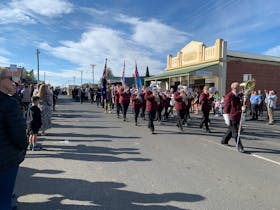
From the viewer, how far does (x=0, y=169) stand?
9.52ft

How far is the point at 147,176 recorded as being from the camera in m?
5.47

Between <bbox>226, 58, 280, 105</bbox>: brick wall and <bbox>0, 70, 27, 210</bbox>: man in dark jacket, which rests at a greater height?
<bbox>226, 58, 280, 105</bbox>: brick wall

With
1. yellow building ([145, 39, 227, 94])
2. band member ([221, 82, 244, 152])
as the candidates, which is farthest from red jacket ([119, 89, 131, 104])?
yellow building ([145, 39, 227, 94])

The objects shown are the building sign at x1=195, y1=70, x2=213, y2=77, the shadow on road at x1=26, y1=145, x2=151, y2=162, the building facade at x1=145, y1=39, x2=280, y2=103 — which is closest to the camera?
the shadow on road at x1=26, y1=145, x2=151, y2=162

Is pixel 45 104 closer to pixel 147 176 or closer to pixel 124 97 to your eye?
pixel 124 97

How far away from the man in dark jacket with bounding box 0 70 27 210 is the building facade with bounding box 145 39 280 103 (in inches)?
928

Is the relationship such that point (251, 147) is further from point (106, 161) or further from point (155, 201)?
point (155, 201)

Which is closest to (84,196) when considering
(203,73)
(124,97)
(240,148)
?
(240,148)

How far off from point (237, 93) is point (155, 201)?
5.05 m

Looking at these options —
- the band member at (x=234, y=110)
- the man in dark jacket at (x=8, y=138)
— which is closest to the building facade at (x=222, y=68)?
the band member at (x=234, y=110)

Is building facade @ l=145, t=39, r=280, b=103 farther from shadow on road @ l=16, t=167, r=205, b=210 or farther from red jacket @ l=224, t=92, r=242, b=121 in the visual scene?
shadow on road @ l=16, t=167, r=205, b=210

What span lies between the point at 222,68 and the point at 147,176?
23.5 metres

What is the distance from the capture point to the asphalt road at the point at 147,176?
168 inches

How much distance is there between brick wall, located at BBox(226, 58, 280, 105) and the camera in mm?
27922
